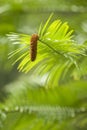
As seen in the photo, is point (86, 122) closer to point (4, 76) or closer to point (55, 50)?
point (55, 50)

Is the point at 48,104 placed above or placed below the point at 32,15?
below

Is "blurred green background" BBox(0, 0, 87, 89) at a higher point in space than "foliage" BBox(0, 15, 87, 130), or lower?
higher

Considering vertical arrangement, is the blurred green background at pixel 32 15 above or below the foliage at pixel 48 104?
above

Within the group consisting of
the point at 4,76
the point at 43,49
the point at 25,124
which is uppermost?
the point at 43,49

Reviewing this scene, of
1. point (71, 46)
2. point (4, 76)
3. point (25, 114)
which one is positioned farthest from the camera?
point (4, 76)

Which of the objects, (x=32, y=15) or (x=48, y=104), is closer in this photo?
(x=48, y=104)

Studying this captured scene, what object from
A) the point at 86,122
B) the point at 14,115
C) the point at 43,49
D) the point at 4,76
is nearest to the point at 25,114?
the point at 14,115

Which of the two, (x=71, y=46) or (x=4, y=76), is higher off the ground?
(x=71, y=46)

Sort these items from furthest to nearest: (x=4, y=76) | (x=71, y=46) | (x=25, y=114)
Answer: (x=4, y=76), (x=25, y=114), (x=71, y=46)
